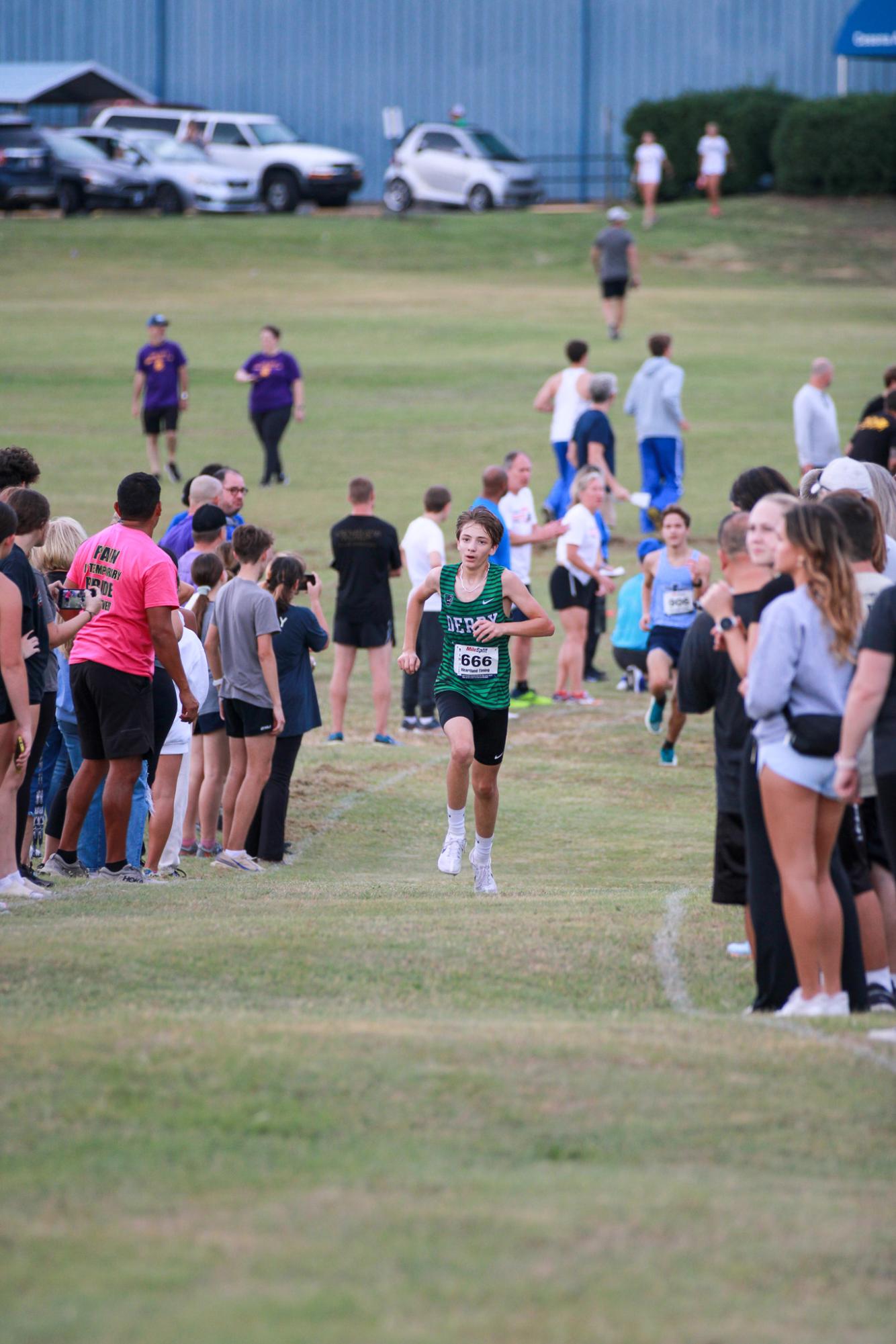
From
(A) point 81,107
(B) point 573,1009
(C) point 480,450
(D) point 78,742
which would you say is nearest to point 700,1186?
(B) point 573,1009

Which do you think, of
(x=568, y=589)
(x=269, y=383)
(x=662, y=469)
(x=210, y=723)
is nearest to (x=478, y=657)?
(x=210, y=723)

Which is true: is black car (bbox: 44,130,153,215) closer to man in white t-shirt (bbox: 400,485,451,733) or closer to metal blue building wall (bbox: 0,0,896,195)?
metal blue building wall (bbox: 0,0,896,195)

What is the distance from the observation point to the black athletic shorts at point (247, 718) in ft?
30.0

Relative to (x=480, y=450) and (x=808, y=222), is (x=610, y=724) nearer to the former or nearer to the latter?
(x=480, y=450)

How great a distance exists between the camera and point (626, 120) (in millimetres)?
44375

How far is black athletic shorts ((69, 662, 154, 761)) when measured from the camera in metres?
7.96

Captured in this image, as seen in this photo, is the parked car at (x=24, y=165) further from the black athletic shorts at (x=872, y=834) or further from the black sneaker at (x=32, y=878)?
the black athletic shorts at (x=872, y=834)

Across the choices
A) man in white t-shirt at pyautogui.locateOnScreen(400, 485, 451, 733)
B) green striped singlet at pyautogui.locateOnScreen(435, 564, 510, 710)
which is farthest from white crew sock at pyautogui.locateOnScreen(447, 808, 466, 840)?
man in white t-shirt at pyautogui.locateOnScreen(400, 485, 451, 733)

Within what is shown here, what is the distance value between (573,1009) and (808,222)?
35.8 metres

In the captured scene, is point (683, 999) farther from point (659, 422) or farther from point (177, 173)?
point (177, 173)

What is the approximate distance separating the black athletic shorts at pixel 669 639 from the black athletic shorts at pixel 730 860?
5.20 metres

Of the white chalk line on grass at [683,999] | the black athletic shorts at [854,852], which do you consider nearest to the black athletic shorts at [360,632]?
the white chalk line on grass at [683,999]

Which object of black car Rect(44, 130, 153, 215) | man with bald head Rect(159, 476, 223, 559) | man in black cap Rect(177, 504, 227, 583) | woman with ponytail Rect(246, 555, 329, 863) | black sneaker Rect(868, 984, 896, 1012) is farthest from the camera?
black car Rect(44, 130, 153, 215)

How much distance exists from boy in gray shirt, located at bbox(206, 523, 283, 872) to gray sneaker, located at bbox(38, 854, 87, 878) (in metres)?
1.13
